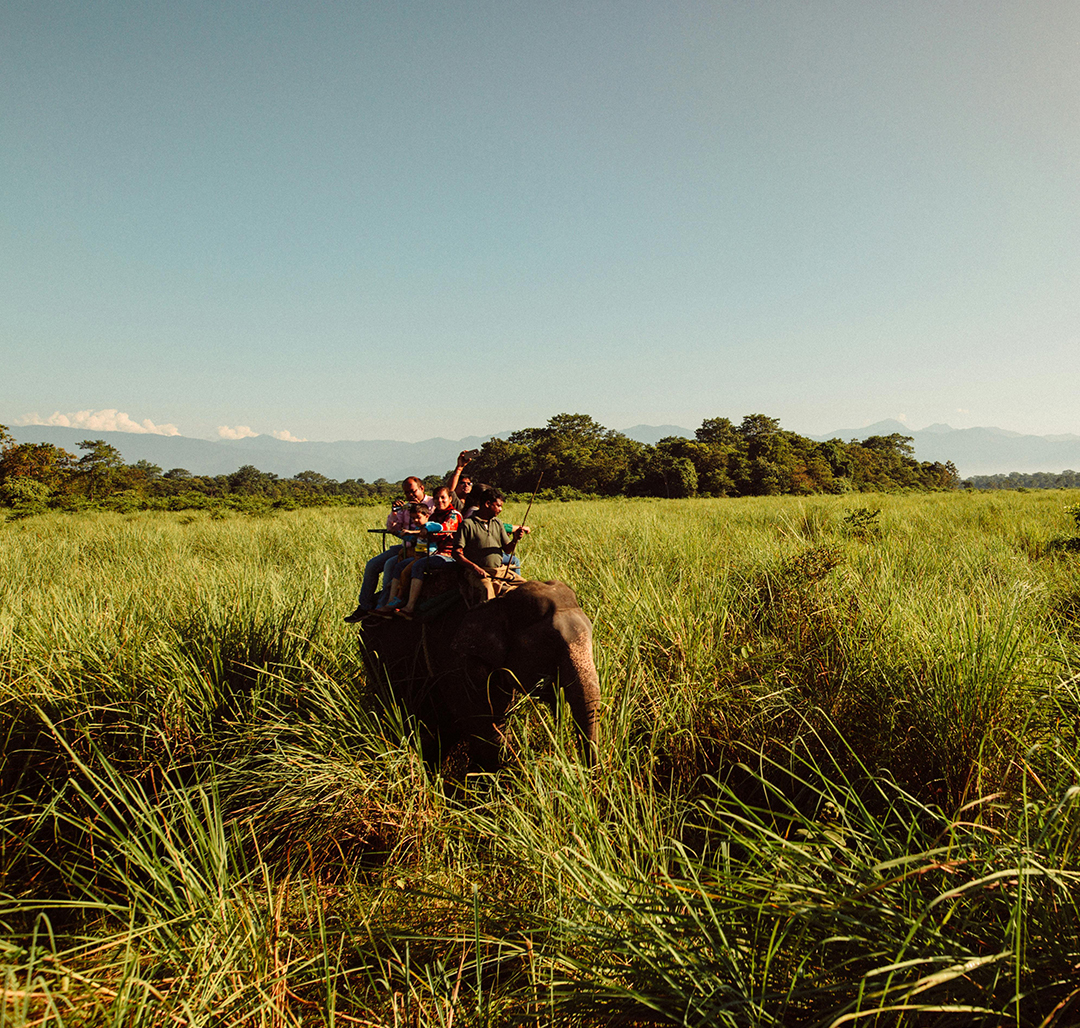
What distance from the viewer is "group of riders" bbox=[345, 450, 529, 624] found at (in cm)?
259

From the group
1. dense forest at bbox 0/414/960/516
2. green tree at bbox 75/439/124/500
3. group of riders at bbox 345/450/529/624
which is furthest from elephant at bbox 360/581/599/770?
green tree at bbox 75/439/124/500

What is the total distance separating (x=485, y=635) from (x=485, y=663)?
5.0 inches

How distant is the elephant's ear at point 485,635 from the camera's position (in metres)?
2.29

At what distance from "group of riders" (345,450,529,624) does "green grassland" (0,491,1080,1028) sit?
1.80ft

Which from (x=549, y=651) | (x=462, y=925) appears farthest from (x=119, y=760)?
(x=549, y=651)

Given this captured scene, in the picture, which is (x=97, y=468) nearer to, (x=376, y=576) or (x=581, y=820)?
(x=376, y=576)

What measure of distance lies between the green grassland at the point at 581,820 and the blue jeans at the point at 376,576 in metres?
0.45

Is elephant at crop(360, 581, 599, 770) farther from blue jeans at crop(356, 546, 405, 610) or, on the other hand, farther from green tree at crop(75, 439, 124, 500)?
green tree at crop(75, 439, 124, 500)

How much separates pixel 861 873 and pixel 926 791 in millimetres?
1395

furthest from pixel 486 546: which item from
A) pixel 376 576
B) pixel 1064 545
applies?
pixel 1064 545

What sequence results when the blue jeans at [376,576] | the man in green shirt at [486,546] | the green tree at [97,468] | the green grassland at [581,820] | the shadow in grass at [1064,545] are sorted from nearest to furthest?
the green grassland at [581,820], the man in green shirt at [486,546], the blue jeans at [376,576], the shadow in grass at [1064,545], the green tree at [97,468]

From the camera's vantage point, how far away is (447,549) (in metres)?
2.74

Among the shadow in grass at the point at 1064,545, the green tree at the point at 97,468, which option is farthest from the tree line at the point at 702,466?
the green tree at the point at 97,468

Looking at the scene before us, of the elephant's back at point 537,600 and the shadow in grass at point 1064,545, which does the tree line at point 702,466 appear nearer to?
the shadow in grass at point 1064,545
